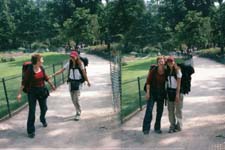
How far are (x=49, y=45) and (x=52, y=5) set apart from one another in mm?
11106

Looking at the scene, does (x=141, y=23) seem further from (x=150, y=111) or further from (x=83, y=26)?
(x=150, y=111)

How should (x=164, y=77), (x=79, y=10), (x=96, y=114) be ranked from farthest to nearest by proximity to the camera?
1. (x=79, y=10)
2. (x=96, y=114)
3. (x=164, y=77)

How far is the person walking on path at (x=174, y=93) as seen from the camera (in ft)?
28.1

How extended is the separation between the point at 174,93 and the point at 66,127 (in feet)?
8.91

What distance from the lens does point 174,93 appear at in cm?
871

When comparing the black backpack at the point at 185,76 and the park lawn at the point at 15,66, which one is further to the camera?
the park lawn at the point at 15,66

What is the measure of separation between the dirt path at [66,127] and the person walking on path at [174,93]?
143cm

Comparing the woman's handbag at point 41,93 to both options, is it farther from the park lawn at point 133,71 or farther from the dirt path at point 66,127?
the park lawn at point 133,71

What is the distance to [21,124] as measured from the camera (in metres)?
10.2

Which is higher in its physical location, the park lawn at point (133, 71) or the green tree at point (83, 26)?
the green tree at point (83, 26)

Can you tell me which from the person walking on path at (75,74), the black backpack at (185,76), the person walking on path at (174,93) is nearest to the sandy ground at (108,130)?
the person walking on path at (174,93)

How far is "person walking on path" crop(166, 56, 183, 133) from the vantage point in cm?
858

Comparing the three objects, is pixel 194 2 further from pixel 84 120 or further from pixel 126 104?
pixel 84 120

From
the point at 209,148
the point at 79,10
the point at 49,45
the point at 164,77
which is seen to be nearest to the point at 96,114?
the point at 164,77
